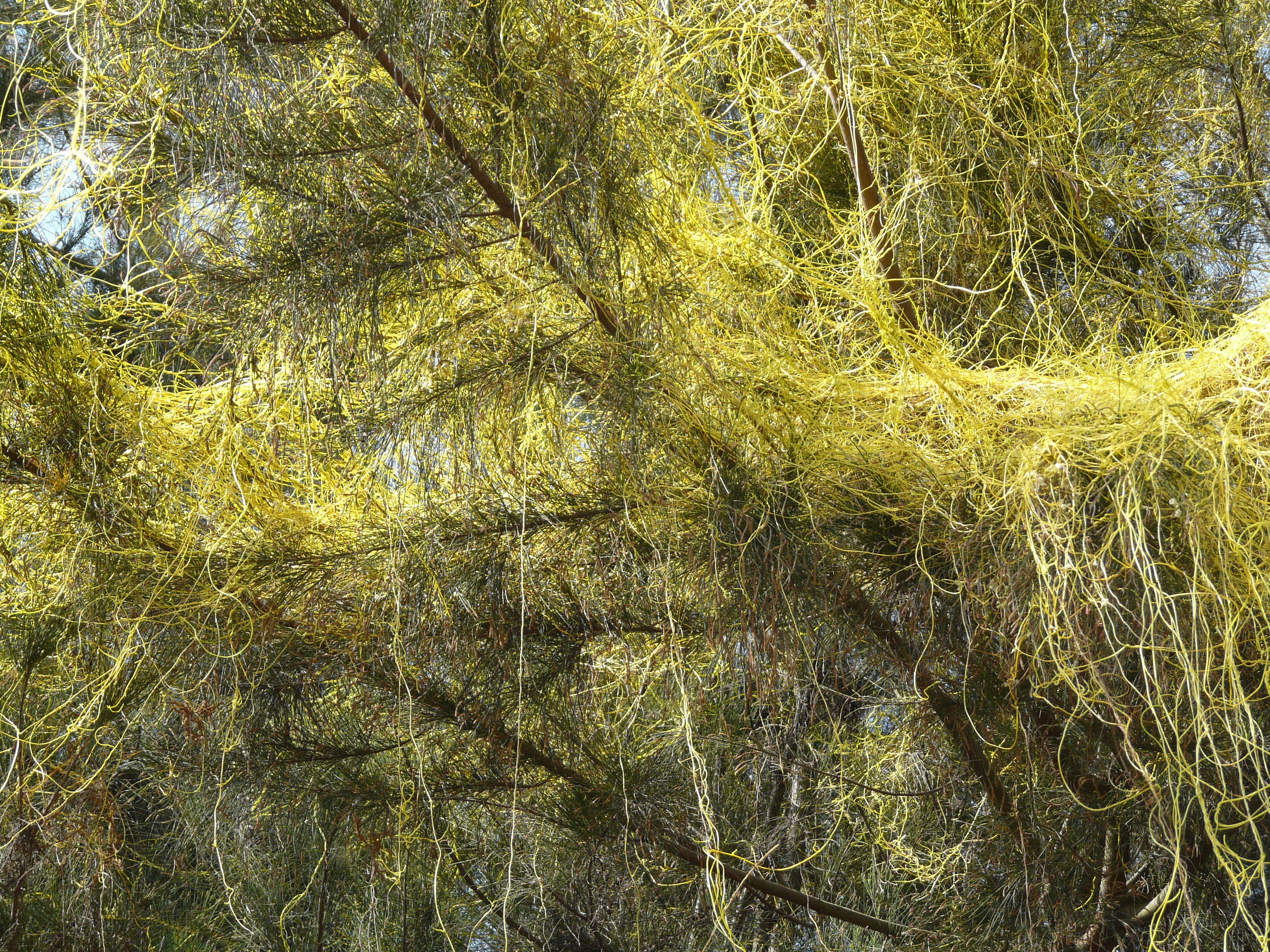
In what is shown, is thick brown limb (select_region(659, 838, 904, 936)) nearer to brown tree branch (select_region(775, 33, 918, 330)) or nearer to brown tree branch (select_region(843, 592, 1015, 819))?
brown tree branch (select_region(843, 592, 1015, 819))

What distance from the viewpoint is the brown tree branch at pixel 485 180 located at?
973 millimetres

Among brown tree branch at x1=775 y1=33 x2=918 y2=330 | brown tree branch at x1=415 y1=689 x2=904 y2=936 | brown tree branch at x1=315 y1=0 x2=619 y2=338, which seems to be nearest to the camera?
brown tree branch at x1=315 y1=0 x2=619 y2=338

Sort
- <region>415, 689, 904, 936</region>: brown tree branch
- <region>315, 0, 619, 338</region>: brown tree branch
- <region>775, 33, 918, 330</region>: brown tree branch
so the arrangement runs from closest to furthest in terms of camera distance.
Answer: <region>315, 0, 619, 338</region>: brown tree branch, <region>775, 33, 918, 330</region>: brown tree branch, <region>415, 689, 904, 936</region>: brown tree branch

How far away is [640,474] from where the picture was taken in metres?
1.19

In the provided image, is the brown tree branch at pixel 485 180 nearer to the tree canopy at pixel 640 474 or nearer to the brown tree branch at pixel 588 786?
the tree canopy at pixel 640 474

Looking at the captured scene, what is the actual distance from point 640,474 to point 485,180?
310mm

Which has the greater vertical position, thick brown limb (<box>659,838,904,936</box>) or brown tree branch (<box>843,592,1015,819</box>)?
brown tree branch (<box>843,592,1015,819</box>)

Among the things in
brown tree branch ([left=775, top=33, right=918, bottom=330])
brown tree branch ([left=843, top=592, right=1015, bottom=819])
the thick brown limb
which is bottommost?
the thick brown limb

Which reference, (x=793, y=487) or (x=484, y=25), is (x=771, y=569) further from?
(x=484, y=25)

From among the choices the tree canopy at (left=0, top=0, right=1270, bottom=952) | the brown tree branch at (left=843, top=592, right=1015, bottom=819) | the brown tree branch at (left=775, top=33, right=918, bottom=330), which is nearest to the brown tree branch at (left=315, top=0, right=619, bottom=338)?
the tree canopy at (left=0, top=0, right=1270, bottom=952)

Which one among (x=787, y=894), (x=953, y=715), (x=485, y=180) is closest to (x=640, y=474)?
(x=485, y=180)

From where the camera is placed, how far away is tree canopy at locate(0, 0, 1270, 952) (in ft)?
3.40

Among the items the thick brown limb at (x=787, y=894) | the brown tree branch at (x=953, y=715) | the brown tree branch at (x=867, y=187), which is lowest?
the thick brown limb at (x=787, y=894)

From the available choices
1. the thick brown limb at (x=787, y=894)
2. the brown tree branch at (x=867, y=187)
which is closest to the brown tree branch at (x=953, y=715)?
the thick brown limb at (x=787, y=894)
